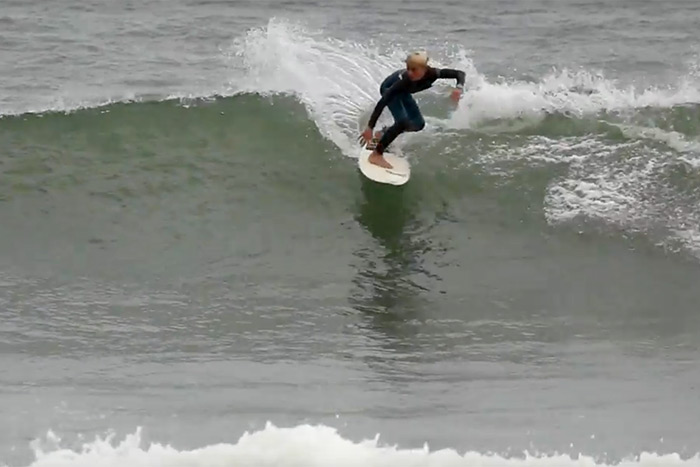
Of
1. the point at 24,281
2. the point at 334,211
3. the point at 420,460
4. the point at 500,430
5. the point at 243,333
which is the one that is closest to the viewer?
the point at 420,460

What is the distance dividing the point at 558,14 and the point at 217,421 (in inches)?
450

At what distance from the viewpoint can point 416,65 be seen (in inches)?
396

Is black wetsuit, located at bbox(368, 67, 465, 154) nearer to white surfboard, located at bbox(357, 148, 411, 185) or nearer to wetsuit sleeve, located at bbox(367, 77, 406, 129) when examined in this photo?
wetsuit sleeve, located at bbox(367, 77, 406, 129)

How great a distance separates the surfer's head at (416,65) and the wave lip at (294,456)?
432 centimetres

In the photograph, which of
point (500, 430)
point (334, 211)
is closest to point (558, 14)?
point (334, 211)

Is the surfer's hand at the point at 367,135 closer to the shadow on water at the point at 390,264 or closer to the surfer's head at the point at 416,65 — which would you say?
the shadow on water at the point at 390,264

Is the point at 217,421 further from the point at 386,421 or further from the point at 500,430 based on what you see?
the point at 500,430

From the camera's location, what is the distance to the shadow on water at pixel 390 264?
29.9 ft

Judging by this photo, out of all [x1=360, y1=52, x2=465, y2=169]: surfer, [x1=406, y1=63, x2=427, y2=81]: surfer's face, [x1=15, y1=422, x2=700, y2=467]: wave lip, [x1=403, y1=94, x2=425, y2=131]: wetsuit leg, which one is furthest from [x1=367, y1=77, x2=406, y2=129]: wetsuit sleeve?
[x1=15, y1=422, x2=700, y2=467]: wave lip

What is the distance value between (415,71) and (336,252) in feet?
5.88

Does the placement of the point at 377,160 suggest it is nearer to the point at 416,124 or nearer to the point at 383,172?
the point at 383,172

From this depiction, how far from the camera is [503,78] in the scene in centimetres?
1413

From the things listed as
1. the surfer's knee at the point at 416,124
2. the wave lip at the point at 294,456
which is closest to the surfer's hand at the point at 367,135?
the surfer's knee at the point at 416,124

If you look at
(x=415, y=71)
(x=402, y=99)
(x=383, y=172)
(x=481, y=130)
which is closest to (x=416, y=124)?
(x=402, y=99)
